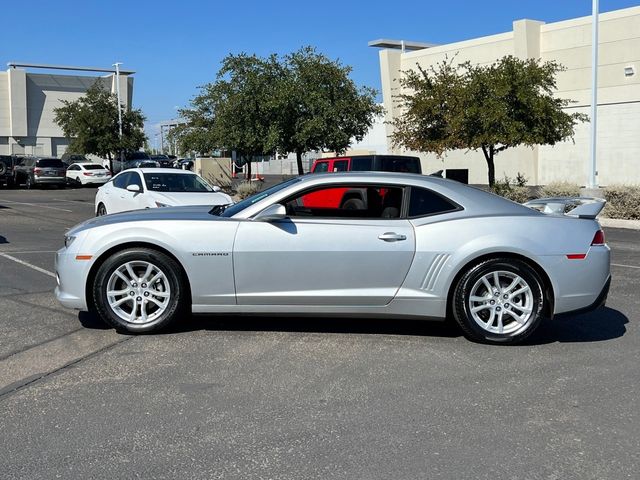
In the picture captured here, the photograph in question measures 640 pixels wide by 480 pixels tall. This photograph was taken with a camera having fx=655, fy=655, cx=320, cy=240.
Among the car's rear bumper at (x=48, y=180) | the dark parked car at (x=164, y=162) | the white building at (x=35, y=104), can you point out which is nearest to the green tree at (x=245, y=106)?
the car's rear bumper at (x=48, y=180)

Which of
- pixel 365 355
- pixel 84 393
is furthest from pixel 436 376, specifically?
pixel 84 393

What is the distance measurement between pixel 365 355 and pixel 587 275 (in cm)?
205

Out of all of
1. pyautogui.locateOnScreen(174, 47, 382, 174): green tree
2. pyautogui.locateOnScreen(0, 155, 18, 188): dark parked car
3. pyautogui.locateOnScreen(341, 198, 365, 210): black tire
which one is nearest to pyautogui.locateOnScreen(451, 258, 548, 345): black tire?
pyautogui.locateOnScreen(341, 198, 365, 210): black tire

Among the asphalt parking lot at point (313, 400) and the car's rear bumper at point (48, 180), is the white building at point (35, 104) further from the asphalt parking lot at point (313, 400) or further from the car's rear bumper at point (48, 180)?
the asphalt parking lot at point (313, 400)

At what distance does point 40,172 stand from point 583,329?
32.7 metres

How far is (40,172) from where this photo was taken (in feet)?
111

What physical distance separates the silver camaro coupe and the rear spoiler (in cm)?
19

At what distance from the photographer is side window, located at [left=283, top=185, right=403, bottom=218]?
19.2 feet

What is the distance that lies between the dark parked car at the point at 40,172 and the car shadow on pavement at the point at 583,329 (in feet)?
105

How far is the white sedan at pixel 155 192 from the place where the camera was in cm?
1257

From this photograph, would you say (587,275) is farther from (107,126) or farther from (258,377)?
(107,126)

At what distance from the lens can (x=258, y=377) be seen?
191 inches

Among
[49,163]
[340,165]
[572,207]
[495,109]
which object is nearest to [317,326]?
[572,207]

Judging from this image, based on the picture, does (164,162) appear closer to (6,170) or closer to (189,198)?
(6,170)
